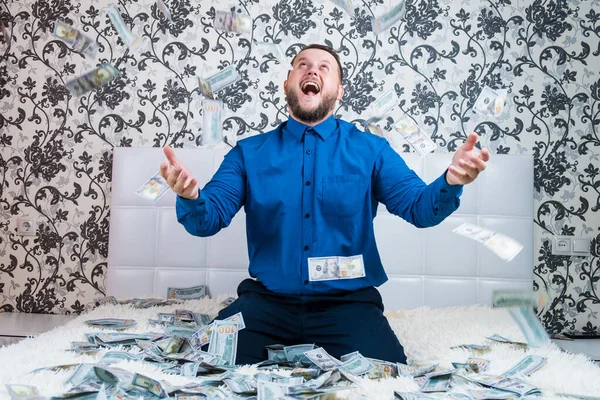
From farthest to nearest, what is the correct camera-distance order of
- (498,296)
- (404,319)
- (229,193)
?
(498,296), (404,319), (229,193)

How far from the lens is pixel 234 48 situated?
3.13 metres

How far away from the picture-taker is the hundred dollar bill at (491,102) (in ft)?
9.96

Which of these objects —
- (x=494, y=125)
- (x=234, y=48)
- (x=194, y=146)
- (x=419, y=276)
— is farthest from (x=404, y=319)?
(x=234, y=48)

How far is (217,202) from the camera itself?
2.13 meters

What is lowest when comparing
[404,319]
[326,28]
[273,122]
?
[404,319]

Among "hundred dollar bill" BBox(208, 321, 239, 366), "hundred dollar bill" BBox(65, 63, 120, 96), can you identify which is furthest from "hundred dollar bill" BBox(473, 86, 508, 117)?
"hundred dollar bill" BBox(65, 63, 120, 96)

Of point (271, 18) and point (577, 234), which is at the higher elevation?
point (271, 18)

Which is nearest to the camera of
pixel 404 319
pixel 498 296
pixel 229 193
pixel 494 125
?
pixel 229 193

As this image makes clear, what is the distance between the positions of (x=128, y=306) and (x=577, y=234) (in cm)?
224

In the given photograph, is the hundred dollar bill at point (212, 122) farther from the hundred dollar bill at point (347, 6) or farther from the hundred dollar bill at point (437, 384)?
the hundred dollar bill at point (437, 384)

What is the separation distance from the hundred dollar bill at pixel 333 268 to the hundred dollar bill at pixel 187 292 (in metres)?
0.97

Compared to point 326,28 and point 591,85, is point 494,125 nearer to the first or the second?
point 591,85

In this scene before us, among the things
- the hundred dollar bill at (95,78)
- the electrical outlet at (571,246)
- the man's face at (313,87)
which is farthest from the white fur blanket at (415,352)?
the hundred dollar bill at (95,78)

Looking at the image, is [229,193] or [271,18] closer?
[229,193]
